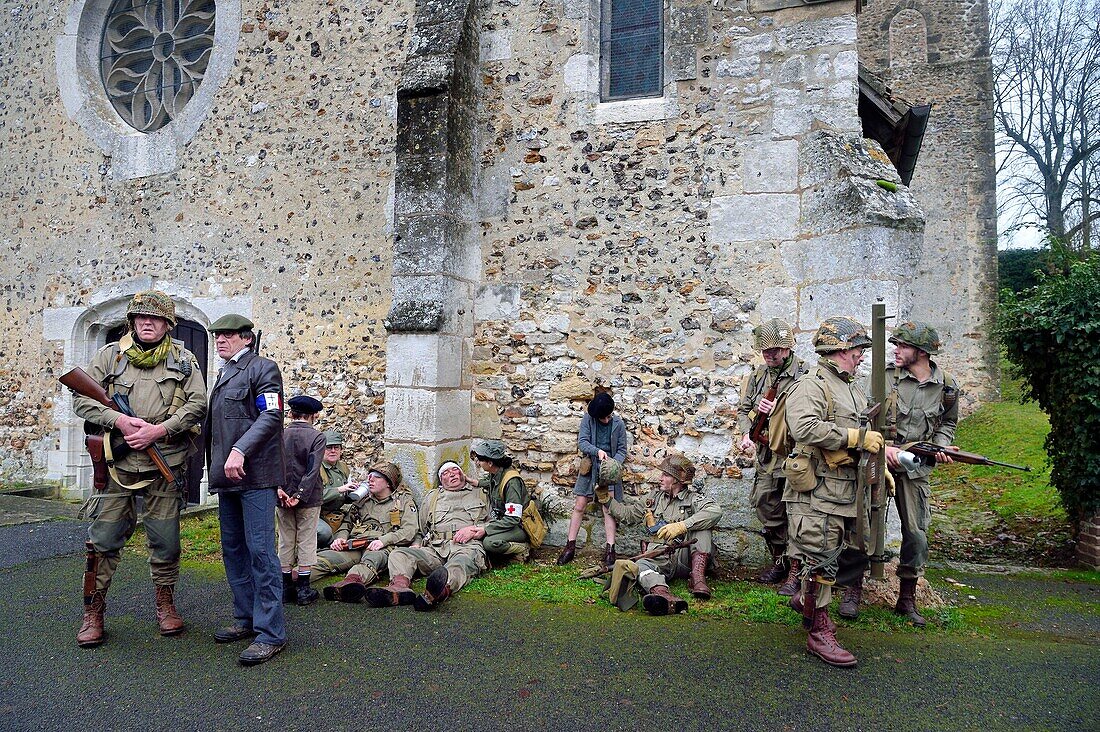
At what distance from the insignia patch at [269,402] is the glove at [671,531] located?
2675 mm

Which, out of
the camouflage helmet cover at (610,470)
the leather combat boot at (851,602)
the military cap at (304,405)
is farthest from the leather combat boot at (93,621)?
the leather combat boot at (851,602)

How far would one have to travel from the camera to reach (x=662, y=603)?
4.73 metres

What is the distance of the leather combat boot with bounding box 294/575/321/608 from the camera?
498 cm

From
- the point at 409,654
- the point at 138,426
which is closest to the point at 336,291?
the point at 138,426

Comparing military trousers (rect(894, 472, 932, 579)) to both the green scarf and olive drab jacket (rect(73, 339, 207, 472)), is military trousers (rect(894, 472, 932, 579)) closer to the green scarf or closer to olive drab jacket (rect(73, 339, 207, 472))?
olive drab jacket (rect(73, 339, 207, 472))

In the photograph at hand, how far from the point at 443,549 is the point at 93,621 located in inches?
88.9

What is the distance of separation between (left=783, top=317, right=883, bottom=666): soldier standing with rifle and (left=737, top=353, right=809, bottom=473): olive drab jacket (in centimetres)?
81

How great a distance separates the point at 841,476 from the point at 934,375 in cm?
129

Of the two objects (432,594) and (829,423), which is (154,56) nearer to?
(432,594)

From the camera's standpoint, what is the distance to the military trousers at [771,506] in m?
5.23

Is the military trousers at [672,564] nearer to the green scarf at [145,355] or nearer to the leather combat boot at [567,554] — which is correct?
the leather combat boot at [567,554]

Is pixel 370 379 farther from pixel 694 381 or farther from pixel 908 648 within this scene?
pixel 908 648

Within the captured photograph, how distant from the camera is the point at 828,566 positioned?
3957 mm

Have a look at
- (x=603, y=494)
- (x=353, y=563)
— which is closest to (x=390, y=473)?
(x=353, y=563)
